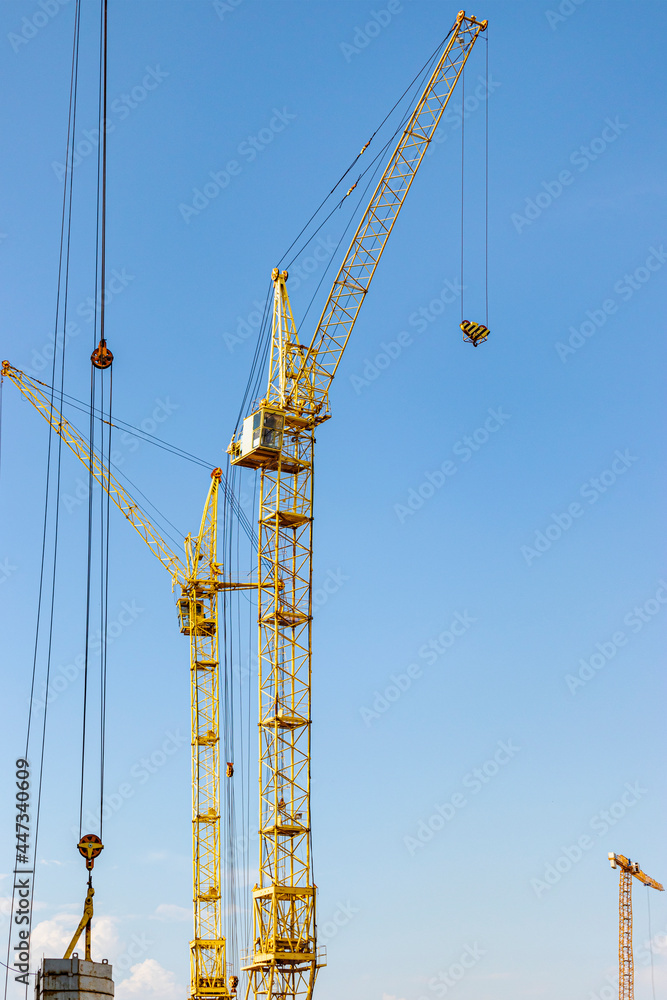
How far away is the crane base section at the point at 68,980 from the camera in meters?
44.5

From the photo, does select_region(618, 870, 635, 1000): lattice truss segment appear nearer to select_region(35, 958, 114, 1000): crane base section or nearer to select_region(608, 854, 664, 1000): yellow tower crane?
select_region(608, 854, 664, 1000): yellow tower crane

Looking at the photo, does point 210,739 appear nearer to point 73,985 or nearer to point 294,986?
point 294,986

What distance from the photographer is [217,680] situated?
9831 cm

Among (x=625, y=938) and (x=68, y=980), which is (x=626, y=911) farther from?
(x=68, y=980)

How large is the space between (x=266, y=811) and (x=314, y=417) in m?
22.7

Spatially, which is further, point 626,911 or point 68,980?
point 626,911

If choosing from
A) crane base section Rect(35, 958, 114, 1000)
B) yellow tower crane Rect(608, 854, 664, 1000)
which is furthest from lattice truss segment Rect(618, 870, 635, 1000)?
crane base section Rect(35, 958, 114, 1000)

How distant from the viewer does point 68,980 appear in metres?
44.6

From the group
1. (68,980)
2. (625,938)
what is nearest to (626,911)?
(625,938)

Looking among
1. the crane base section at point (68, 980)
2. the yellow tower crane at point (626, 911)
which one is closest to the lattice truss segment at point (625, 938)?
the yellow tower crane at point (626, 911)

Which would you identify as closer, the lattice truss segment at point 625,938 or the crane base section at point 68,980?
the crane base section at point 68,980

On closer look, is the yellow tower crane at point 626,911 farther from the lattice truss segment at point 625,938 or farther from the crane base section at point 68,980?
the crane base section at point 68,980

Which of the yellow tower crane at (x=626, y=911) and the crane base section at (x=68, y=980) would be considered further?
the yellow tower crane at (x=626, y=911)

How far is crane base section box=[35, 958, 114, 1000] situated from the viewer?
44.5 meters
